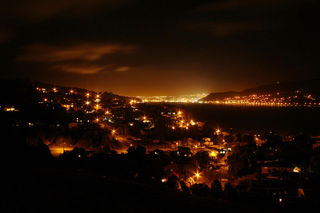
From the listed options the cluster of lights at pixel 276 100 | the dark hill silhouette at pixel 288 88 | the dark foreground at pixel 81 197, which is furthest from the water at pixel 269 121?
the dark hill silhouette at pixel 288 88

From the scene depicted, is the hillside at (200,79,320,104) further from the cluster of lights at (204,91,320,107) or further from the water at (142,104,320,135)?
the water at (142,104,320,135)

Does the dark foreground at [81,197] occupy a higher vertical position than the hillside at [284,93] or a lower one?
lower

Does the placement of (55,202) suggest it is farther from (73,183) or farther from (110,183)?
(110,183)

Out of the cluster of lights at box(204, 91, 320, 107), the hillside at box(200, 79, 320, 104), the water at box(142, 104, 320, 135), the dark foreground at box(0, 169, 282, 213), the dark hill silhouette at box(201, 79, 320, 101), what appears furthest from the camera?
the dark hill silhouette at box(201, 79, 320, 101)

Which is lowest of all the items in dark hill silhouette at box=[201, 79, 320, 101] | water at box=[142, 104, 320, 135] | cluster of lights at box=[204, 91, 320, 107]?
water at box=[142, 104, 320, 135]

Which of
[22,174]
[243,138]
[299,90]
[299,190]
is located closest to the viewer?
[22,174]

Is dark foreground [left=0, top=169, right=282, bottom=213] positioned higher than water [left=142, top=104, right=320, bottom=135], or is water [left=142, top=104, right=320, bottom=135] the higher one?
dark foreground [left=0, top=169, right=282, bottom=213]

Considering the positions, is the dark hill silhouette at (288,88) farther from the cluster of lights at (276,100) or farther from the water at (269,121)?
the water at (269,121)

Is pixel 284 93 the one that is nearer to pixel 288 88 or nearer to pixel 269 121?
pixel 288 88

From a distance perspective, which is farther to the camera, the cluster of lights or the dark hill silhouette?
the dark hill silhouette

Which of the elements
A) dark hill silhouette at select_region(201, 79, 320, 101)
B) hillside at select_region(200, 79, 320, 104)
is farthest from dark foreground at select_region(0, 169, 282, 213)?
dark hill silhouette at select_region(201, 79, 320, 101)

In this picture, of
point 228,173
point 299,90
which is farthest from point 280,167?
point 299,90
